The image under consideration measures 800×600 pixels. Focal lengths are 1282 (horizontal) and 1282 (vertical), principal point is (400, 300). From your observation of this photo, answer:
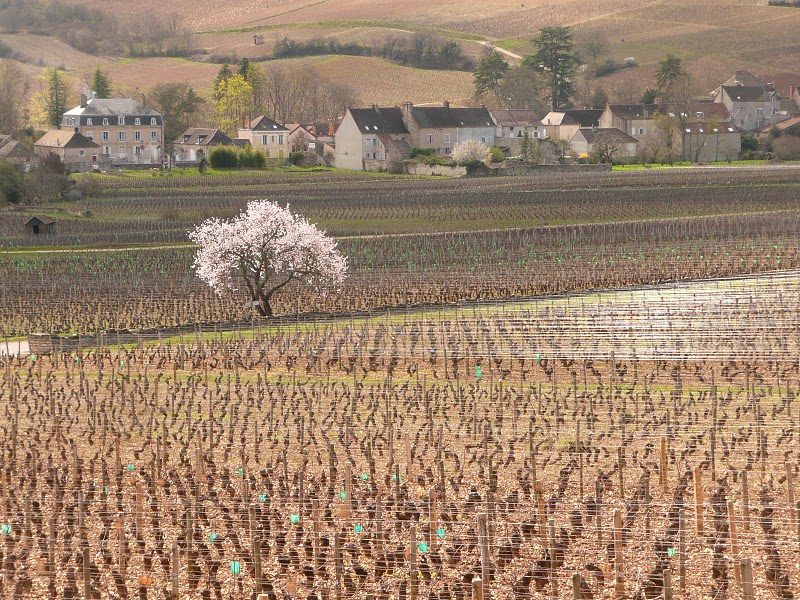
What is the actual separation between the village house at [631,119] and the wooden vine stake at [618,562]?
104 metres

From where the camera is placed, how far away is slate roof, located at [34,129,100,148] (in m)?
102

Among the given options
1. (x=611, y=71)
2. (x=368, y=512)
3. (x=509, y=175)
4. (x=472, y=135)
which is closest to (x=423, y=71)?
(x=611, y=71)

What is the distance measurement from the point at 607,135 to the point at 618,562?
318 feet

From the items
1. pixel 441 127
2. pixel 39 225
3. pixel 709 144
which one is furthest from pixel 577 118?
Result: pixel 39 225

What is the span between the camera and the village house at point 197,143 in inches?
4313

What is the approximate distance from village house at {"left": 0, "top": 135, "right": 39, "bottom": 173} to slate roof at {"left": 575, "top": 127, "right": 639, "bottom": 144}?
4657 cm

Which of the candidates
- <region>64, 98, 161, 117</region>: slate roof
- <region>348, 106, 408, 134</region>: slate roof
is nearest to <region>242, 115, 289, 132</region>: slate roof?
<region>64, 98, 161, 117</region>: slate roof

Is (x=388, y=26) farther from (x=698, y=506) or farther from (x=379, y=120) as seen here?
(x=698, y=506)

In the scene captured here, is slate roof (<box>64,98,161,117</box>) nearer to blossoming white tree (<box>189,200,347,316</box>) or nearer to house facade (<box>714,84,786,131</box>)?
house facade (<box>714,84,786,131</box>)

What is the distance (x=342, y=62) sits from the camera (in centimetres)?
17062

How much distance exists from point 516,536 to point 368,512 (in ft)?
6.69

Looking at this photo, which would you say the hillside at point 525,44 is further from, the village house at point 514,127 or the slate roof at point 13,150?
the slate roof at point 13,150

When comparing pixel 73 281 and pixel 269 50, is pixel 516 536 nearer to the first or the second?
pixel 73 281

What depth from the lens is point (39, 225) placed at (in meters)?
59.2
